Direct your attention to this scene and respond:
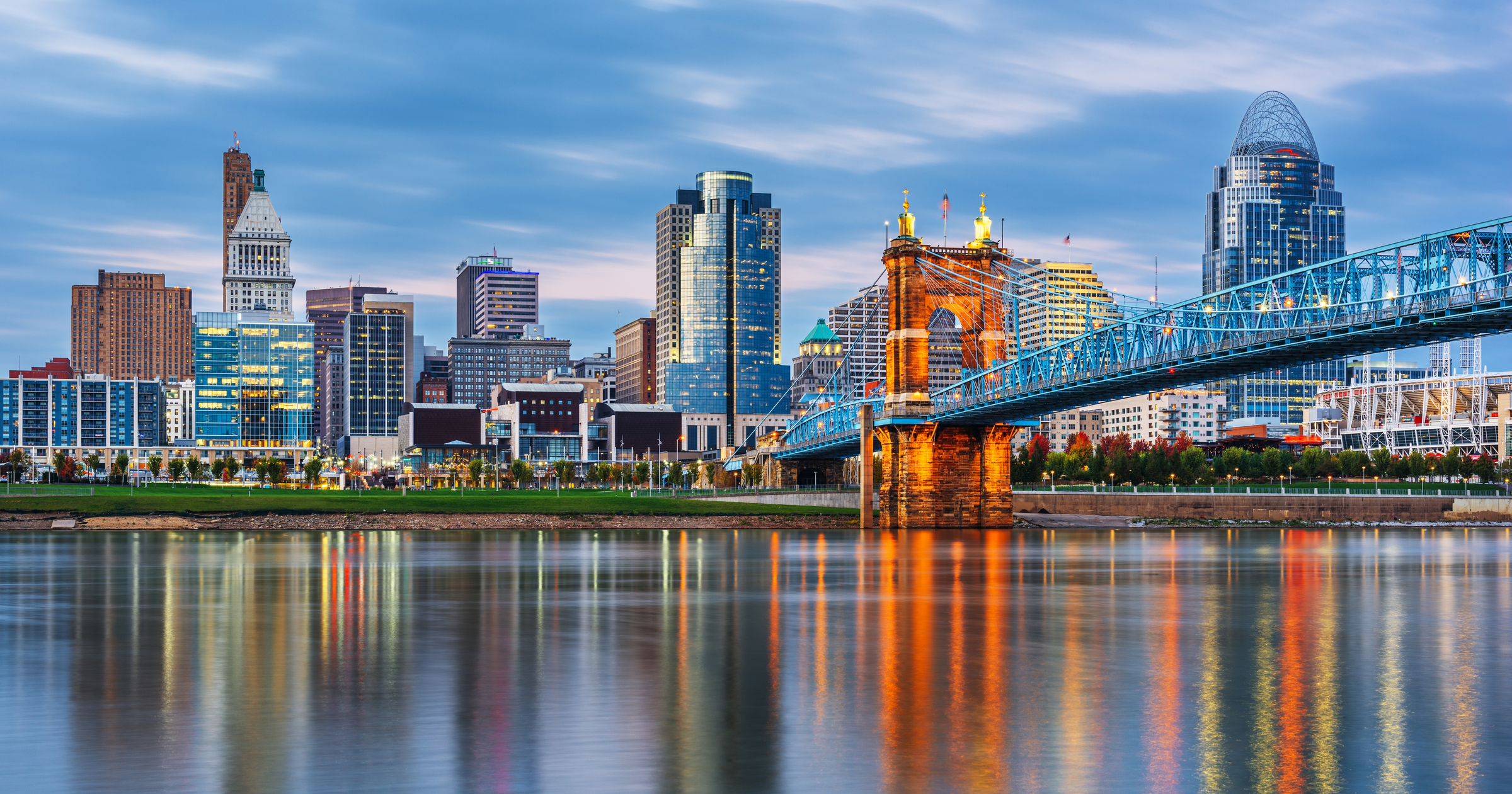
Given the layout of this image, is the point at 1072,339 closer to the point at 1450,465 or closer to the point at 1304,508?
the point at 1304,508

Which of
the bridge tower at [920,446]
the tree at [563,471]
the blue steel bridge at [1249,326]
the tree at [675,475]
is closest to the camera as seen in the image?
the blue steel bridge at [1249,326]

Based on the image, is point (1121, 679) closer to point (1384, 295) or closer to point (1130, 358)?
point (1384, 295)

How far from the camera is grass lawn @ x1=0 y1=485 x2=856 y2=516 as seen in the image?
90.8 m

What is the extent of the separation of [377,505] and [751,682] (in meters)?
82.7

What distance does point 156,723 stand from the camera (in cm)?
1761

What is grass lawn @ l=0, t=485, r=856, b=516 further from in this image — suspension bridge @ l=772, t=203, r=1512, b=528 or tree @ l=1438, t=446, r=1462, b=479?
tree @ l=1438, t=446, r=1462, b=479

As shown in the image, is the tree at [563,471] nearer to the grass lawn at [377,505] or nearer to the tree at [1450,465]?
the grass lawn at [377,505]

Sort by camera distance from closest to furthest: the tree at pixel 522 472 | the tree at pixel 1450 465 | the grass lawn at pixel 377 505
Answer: the grass lawn at pixel 377 505 < the tree at pixel 1450 465 < the tree at pixel 522 472

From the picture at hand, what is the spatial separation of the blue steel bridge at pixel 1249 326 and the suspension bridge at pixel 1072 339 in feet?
0.43

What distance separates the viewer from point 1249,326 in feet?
263

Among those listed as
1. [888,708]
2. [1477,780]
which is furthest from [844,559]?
[1477,780]

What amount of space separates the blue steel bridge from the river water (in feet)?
49.3

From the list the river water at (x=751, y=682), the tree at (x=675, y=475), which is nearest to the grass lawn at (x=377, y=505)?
the river water at (x=751, y=682)

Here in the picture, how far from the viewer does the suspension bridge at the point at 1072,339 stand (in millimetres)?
57781
